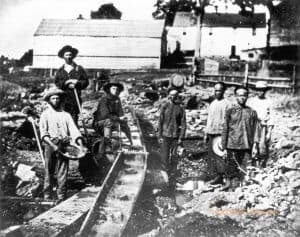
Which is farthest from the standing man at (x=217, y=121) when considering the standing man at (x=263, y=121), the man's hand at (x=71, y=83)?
the man's hand at (x=71, y=83)

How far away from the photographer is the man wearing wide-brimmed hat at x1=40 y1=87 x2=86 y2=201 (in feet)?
19.9

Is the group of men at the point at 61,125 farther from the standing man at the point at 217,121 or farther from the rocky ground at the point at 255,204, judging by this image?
the standing man at the point at 217,121

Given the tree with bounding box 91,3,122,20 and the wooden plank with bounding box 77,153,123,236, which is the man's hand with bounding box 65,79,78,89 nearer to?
the wooden plank with bounding box 77,153,123,236

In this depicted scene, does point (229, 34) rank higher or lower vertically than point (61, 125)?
higher

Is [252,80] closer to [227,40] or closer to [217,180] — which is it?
[217,180]

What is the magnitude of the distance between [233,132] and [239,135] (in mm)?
103

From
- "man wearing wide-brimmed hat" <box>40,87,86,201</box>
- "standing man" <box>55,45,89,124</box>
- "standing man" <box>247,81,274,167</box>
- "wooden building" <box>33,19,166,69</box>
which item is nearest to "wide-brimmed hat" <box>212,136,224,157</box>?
"standing man" <box>247,81,274,167</box>

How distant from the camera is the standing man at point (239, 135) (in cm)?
612

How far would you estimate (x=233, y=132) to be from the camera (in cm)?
619

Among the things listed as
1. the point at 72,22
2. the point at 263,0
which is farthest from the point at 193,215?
the point at 72,22

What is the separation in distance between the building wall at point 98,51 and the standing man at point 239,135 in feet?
Result: 44.3

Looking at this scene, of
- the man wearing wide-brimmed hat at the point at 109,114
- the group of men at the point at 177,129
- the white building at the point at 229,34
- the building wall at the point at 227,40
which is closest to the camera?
the group of men at the point at 177,129

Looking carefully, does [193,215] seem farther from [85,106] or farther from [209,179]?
[85,106]

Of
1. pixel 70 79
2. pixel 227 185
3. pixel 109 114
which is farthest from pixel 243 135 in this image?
pixel 70 79
